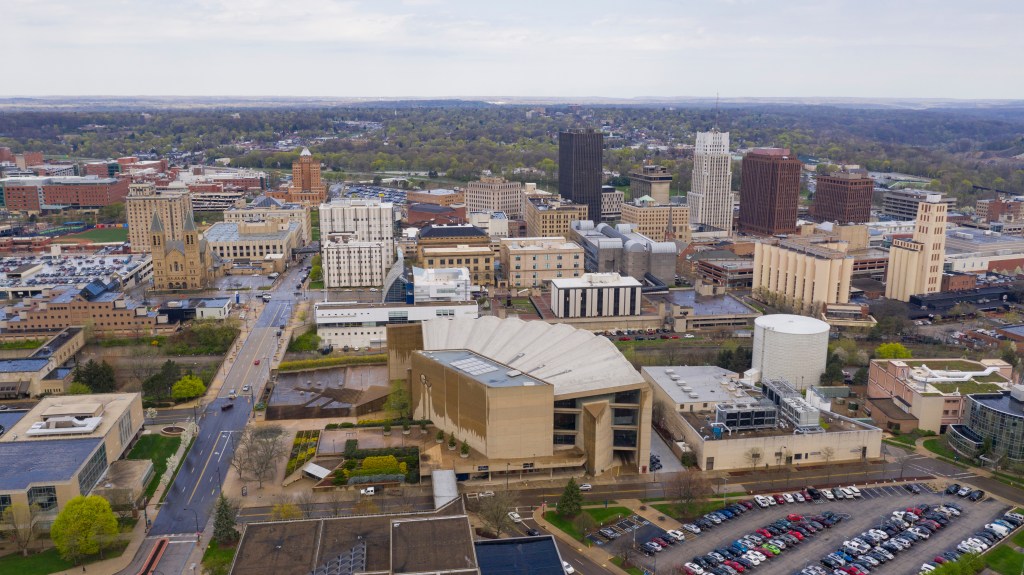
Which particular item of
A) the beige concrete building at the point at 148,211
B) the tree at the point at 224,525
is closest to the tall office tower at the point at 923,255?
the tree at the point at 224,525

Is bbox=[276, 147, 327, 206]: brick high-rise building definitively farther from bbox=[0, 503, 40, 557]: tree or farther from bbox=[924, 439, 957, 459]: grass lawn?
bbox=[924, 439, 957, 459]: grass lawn

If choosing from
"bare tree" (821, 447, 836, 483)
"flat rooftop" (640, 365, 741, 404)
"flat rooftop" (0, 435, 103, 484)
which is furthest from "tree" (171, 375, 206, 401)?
"bare tree" (821, 447, 836, 483)

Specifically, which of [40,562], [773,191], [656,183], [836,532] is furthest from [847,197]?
[40,562]

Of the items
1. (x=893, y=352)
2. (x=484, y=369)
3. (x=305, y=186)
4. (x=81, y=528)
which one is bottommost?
(x=81, y=528)

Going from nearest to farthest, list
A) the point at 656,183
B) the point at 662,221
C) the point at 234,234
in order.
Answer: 1. the point at 234,234
2. the point at 662,221
3. the point at 656,183

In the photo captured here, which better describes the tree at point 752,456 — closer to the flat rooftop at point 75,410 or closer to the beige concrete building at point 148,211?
the flat rooftop at point 75,410

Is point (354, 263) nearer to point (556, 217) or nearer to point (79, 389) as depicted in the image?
point (556, 217)
